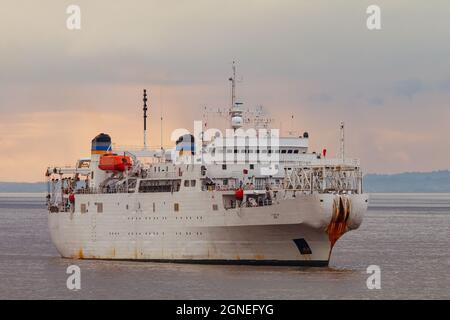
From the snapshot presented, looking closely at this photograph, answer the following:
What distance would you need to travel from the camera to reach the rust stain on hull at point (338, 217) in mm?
56906

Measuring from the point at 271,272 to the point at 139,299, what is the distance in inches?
378

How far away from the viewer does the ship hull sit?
56875mm

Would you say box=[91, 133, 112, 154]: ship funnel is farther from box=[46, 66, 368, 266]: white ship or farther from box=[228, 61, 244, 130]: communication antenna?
box=[228, 61, 244, 130]: communication antenna

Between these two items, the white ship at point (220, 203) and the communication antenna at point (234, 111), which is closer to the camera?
the white ship at point (220, 203)

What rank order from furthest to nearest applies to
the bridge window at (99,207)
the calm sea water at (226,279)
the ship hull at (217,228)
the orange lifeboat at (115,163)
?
the orange lifeboat at (115,163)
the bridge window at (99,207)
the ship hull at (217,228)
the calm sea water at (226,279)

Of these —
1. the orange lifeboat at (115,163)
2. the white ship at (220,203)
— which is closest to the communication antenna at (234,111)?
the white ship at (220,203)

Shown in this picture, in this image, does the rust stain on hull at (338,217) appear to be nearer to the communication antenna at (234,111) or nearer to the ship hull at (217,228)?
the ship hull at (217,228)

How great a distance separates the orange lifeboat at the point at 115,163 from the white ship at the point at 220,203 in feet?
0.21

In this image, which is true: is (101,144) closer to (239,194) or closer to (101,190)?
(101,190)

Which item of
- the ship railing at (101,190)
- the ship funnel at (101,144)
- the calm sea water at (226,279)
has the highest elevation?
the ship funnel at (101,144)

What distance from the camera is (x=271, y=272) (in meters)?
57.1

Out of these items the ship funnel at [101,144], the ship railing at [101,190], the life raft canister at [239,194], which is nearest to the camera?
the life raft canister at [239,194]

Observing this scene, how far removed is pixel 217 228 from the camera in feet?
194

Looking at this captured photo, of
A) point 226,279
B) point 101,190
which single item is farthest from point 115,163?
point 226,279
